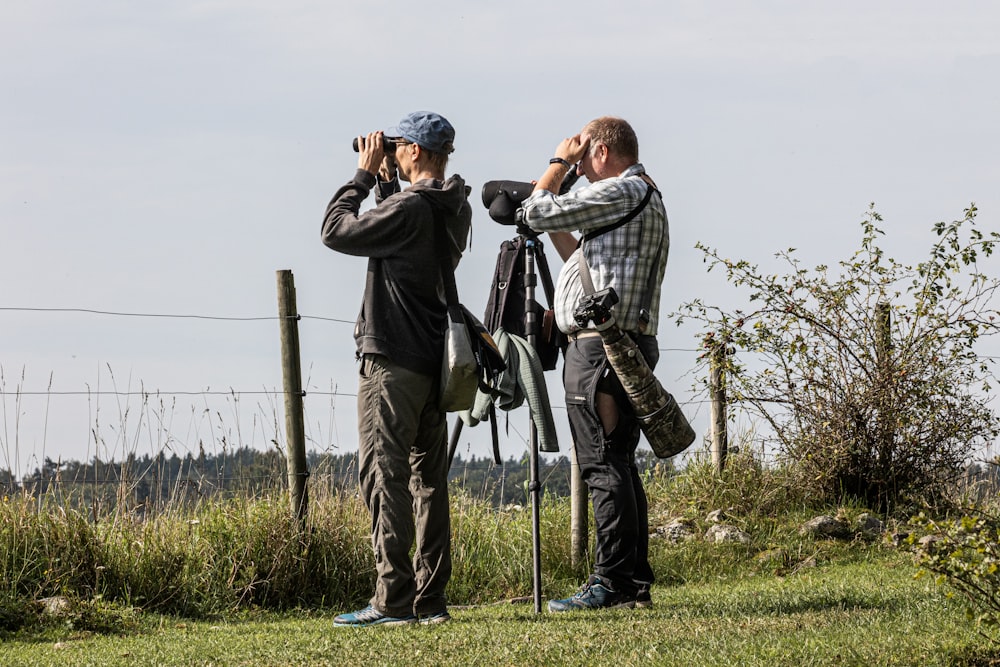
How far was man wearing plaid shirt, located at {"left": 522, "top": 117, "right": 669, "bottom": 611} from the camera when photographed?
527 cm

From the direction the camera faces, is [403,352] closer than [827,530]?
Yes

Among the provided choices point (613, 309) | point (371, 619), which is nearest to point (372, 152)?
point (613, 309)

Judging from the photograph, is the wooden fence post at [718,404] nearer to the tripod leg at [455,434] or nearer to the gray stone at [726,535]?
the gray stone at [726,535]

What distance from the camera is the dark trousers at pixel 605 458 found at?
525 centimetres

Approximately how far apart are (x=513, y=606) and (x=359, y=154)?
261 centimetres

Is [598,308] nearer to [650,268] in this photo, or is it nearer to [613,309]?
[613,309]

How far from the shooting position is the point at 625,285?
209 inches

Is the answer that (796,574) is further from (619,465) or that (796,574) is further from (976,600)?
(976,600)

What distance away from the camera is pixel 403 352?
5.27 metres

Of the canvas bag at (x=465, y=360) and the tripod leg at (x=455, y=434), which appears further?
the tripod leg at (x=455, y=434)

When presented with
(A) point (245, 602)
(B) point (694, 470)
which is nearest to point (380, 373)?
(A) point (245, 602)

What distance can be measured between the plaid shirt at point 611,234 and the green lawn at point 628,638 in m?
1.33

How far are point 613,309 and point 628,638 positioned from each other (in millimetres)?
1434

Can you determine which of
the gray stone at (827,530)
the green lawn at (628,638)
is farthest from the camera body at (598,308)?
the gray stone at (827,530)
